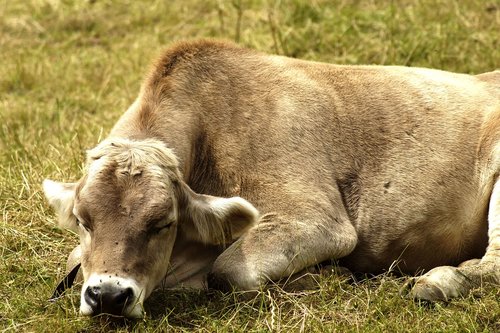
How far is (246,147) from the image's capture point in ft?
23.4

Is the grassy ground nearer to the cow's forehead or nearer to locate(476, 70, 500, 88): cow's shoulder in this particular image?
the cow's forehead

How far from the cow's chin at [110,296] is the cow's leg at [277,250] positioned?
32.8 inches

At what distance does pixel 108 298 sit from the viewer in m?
5.83

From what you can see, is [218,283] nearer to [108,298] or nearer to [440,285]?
[108,298]

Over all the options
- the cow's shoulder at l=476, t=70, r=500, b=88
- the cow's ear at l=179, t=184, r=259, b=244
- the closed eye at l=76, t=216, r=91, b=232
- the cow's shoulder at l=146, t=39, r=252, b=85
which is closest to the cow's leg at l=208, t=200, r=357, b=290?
the cow's ear at l=179, t=184, r=259, b=244

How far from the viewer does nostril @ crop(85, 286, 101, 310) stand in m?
5.84

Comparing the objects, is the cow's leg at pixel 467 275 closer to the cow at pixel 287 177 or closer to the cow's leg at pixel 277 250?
the cow at pixel 287 177

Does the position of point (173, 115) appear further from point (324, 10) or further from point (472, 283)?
point (324, 10)

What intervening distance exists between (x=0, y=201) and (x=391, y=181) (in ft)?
11.0

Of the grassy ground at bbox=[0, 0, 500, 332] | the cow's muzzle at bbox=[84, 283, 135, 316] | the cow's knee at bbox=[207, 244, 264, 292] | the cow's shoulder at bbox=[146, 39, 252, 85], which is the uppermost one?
the cow's shoulder at bbox=[146, 39, 252, 85]

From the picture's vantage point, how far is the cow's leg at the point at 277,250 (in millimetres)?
6621

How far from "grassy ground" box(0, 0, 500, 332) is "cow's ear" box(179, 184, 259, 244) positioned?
448 millimetres

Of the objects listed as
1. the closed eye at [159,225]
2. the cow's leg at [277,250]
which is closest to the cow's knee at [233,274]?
the cow's leg at [277,250]

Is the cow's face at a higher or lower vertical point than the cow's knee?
higher
